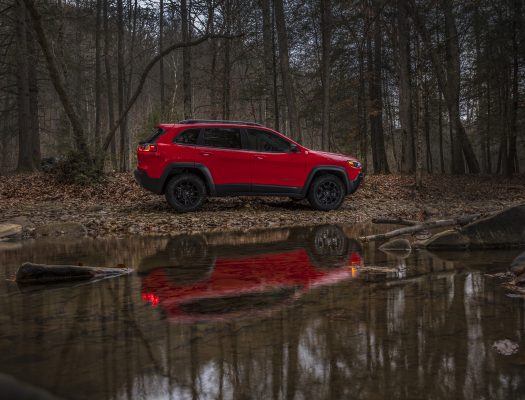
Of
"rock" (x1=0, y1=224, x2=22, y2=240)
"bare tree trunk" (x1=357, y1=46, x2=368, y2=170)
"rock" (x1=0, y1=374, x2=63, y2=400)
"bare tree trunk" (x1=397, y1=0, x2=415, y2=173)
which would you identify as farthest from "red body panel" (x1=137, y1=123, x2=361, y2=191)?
"bare tree trunk" (x1=357, y1=46, x2=368, y2=170)

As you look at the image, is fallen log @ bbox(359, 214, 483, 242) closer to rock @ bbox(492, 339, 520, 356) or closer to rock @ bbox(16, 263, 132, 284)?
rock @ bbox(16, 263, 132, 284)

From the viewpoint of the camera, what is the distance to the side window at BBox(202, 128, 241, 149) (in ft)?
34.3

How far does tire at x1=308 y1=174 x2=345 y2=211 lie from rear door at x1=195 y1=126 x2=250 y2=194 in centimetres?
165

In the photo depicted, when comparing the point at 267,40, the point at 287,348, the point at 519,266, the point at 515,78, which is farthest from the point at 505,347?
the point at 267,40

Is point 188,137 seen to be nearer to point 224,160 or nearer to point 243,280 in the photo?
point 224,160

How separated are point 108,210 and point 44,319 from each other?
26.2 feet

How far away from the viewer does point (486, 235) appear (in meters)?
5.98

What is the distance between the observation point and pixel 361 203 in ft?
40.9

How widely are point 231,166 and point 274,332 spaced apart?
25.8 ft

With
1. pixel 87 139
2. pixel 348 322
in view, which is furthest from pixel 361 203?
pixel 348 322

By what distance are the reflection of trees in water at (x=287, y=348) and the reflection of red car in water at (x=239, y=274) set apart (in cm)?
27

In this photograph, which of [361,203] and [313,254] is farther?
[361,203]

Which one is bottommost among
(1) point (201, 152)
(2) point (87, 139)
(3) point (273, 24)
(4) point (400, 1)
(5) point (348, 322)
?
(5) point (348, 322)

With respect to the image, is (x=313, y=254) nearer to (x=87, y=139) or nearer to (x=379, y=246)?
(x=379, y=246)
